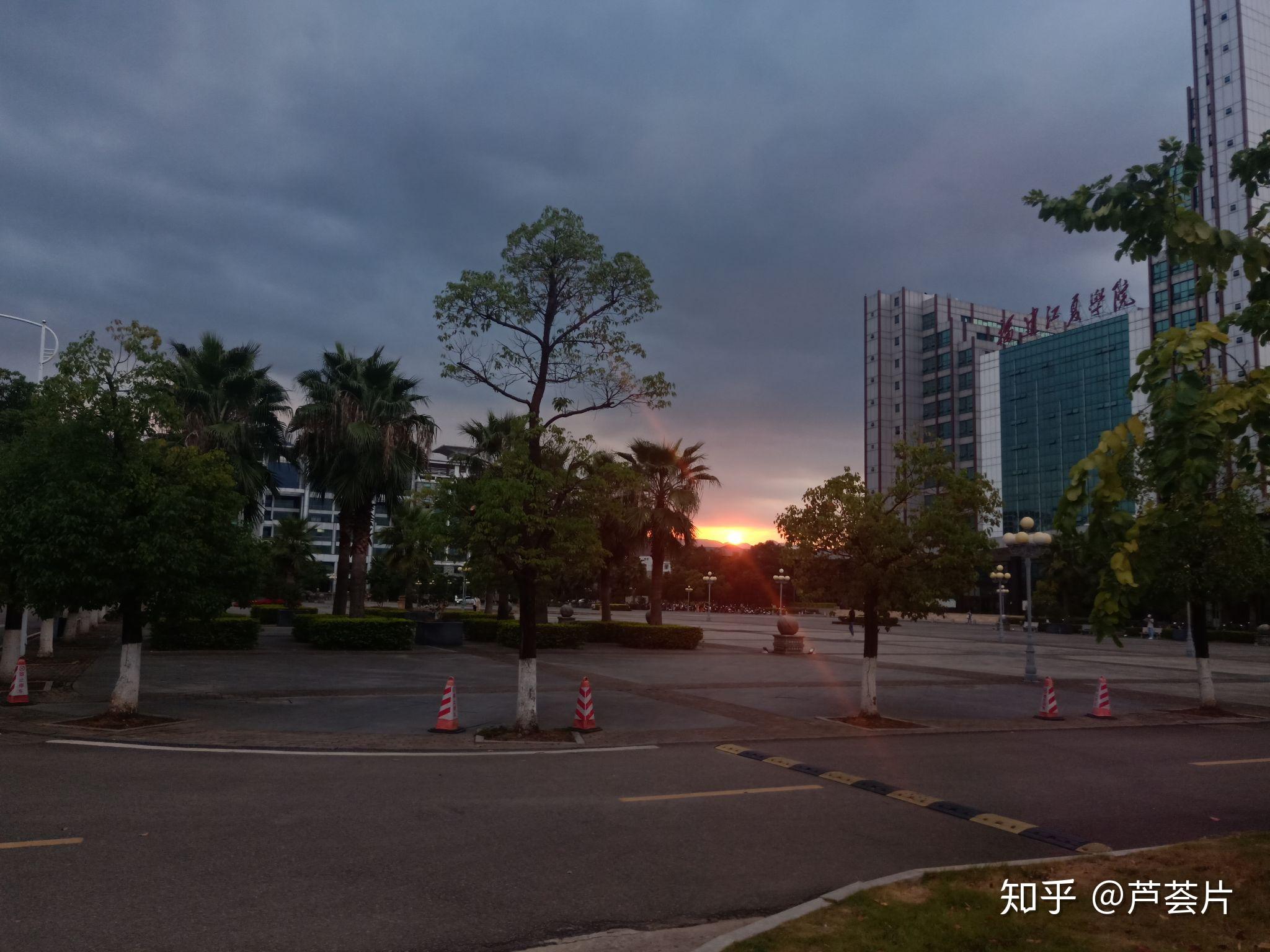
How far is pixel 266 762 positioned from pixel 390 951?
746 centimetres

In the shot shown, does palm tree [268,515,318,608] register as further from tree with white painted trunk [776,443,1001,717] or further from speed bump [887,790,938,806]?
speed bump [887,790,938,806]

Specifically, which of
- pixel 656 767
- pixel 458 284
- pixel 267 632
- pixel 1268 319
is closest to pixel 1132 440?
pixel 1268 319

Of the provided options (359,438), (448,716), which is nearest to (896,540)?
(448,716)

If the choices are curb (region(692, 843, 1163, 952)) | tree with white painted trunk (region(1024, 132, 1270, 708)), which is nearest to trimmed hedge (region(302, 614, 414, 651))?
curb (region(692, 843, 1163, 952))

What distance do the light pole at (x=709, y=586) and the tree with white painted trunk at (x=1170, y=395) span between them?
74647 millimetres

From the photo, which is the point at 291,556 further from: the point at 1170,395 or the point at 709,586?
the point at 1170,395

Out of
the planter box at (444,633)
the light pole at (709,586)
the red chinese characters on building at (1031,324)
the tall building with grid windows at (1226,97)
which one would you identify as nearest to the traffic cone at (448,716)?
the planter box at (444,633)

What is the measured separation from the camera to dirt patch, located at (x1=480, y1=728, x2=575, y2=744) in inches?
587

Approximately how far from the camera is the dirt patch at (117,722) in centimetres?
1497

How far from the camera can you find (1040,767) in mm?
13305

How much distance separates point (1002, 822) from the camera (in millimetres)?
9727

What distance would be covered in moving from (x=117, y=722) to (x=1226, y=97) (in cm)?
10041

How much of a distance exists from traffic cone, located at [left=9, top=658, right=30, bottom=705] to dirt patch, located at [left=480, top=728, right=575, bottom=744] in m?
9.51

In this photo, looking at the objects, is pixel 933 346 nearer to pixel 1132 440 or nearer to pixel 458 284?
pixel 458 284
